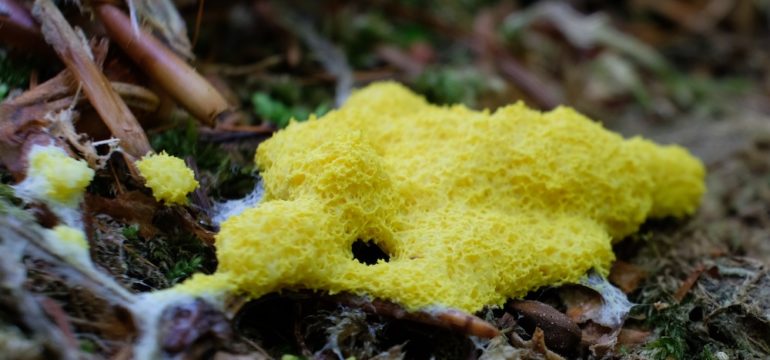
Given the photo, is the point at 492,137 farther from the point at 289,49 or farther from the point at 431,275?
the point at 289,49

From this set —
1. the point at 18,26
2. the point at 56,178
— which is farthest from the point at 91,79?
the point at 56,178

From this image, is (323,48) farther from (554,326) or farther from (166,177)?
(554,326)

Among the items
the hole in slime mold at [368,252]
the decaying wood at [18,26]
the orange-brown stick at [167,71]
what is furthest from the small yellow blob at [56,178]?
the hole in slime mold at [368,252]

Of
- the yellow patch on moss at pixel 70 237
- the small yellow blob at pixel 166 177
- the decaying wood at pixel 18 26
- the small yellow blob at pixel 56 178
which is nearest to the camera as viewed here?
the yellow patch on moss at pixel 70 237

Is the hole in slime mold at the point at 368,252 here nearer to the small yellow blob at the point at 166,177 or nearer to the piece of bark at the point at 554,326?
the piece of bark at the point at 554,326

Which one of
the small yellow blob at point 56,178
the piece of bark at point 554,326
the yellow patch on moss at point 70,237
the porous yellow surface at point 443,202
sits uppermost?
the small yellow blob at point 56,178

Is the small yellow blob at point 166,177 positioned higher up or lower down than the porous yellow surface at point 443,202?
higher up

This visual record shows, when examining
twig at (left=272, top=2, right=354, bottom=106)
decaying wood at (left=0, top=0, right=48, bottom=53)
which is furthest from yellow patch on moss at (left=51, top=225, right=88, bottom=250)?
twig at (left=272, top=2, right=354, bottom=106)

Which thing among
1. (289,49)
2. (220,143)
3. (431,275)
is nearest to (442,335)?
(431,275)

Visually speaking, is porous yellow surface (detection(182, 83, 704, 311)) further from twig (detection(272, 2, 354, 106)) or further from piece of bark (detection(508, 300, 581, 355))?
twig (detection(272, 2, 354, 106))
